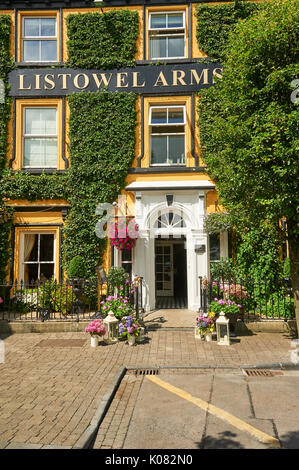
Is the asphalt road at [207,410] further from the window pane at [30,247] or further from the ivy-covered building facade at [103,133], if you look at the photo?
the window pane at [30,247]

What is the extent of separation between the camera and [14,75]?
12.2 metres

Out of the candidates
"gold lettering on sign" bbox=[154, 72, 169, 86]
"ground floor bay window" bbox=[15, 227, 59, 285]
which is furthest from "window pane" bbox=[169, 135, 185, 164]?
"ground floor bay window" bbox=[15, 227, 59, 285]

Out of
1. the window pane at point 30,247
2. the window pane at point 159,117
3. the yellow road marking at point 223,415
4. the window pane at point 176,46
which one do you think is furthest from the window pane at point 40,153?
the yellow road marking at point 223,415

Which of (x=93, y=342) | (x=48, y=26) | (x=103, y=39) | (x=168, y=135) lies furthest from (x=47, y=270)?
(x=48, y=26)

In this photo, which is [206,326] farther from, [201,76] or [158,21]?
[158,21]

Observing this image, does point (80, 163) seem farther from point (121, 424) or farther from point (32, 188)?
point (121, 424)

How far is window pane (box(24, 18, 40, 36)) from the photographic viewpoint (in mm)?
12547

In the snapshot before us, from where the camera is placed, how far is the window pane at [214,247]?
1152 cm

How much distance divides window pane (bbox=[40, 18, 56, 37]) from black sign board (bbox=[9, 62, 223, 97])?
5.52ft

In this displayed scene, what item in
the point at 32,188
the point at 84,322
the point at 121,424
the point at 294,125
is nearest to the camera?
the point at 121,424

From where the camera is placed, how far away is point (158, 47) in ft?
40.5

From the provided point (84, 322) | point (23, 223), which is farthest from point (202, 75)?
point (84, 322)

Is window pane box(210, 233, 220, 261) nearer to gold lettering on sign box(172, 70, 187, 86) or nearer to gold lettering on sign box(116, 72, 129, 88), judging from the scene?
gold lettering on sign box(172, 70, 187, 86)

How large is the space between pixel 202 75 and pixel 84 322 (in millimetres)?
9259
